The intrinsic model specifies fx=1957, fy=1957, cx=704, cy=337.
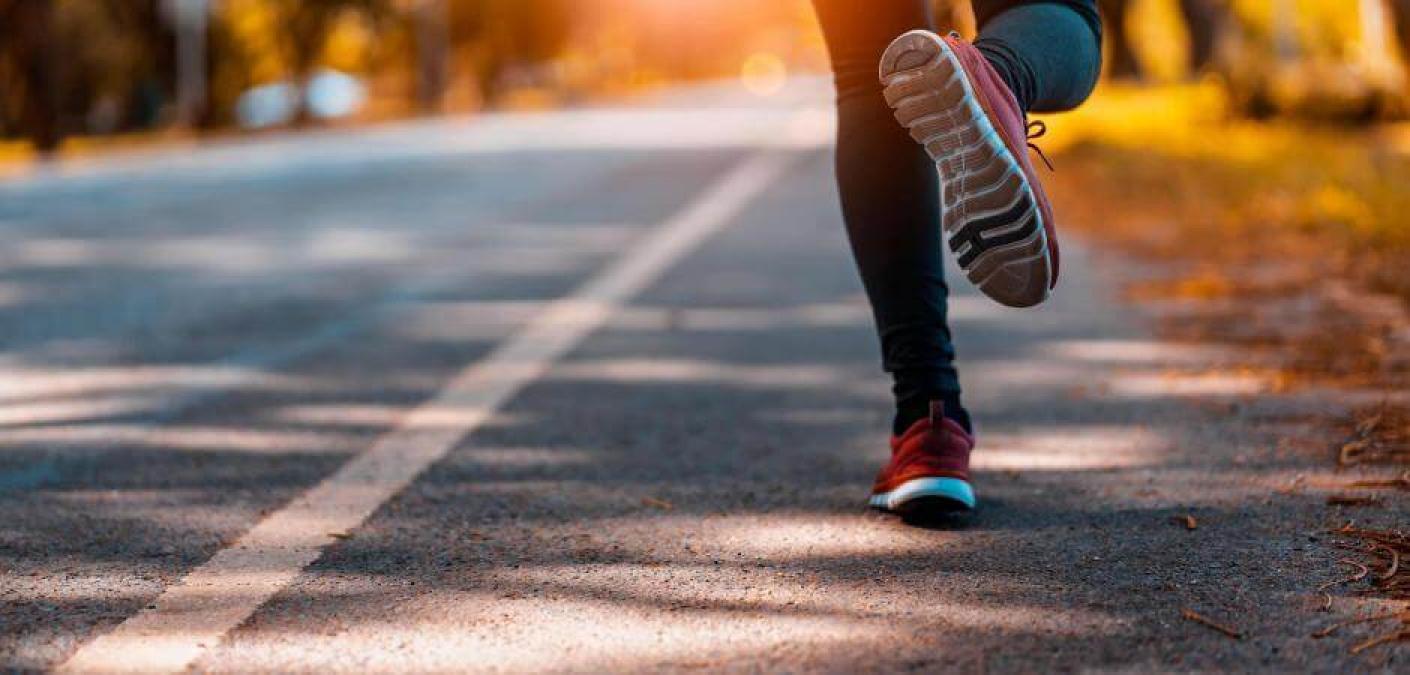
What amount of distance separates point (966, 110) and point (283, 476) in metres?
1.60

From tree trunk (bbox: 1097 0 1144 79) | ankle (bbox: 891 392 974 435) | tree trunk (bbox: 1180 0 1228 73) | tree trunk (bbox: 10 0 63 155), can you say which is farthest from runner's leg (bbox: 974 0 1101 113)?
tree trunk (bbox: 1097 0 1144 79)

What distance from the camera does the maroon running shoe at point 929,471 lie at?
3.28 m

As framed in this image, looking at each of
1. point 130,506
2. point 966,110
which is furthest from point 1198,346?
point 130,506

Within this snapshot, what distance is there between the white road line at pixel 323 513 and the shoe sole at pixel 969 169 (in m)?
1.15

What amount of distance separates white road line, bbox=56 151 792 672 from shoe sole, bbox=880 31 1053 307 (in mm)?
1153

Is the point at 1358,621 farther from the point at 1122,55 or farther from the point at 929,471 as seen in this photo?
the point at 1122,55

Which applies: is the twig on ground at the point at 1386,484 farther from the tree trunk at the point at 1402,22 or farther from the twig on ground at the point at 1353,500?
the tree trunk at the point at 1402,22

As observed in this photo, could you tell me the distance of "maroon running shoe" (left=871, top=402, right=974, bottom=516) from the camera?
3281mm

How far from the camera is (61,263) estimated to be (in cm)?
895

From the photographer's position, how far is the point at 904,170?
3.50 meters

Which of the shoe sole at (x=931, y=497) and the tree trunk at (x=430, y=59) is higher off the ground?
the tree trunk at (x=430, y=59)

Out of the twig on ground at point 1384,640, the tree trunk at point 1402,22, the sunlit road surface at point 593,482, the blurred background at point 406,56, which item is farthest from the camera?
the blurred background at point 406,56

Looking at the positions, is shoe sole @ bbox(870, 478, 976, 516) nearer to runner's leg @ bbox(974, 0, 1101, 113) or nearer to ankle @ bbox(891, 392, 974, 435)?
ankle @ bbox(891, 392, 974, 435)

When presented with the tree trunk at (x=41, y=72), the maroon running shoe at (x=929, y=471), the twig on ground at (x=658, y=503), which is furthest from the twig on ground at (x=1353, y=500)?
the tree trunk at (x=41, y=72)
